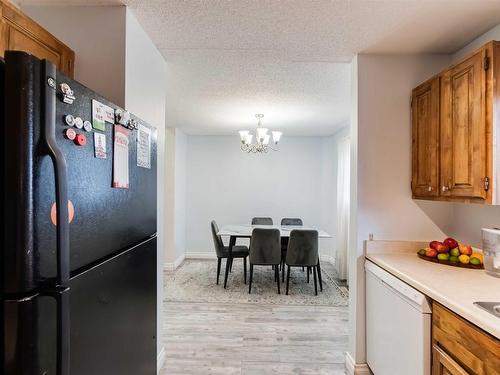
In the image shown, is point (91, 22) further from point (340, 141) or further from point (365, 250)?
point (340, 141)

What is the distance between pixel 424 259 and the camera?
1979 millimetres

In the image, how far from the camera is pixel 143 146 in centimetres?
131

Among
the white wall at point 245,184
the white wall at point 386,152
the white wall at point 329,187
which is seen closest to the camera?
the white wall at point 386,152

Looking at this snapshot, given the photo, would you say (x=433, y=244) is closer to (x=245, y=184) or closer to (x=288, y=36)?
(x=288, y=36)

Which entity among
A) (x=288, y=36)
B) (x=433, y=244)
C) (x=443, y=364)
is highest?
(x=288, y=36)

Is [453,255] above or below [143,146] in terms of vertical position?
below

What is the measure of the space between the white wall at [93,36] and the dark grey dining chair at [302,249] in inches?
112

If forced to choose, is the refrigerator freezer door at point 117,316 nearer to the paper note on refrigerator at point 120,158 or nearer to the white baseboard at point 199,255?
the paper note on refrigerator at point 120,158

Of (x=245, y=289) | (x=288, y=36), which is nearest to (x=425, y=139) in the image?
(x=288, y=36)

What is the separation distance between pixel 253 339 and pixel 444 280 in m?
1.81

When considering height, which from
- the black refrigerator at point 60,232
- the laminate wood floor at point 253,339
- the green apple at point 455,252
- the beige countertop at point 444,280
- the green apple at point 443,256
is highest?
the black refrigerator at point 60,232

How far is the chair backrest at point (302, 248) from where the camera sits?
12.5 feet

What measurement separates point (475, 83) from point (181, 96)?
2.67m

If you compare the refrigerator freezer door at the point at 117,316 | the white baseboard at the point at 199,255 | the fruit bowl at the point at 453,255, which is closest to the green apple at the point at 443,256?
the fruit bowl at the point at 453,255
